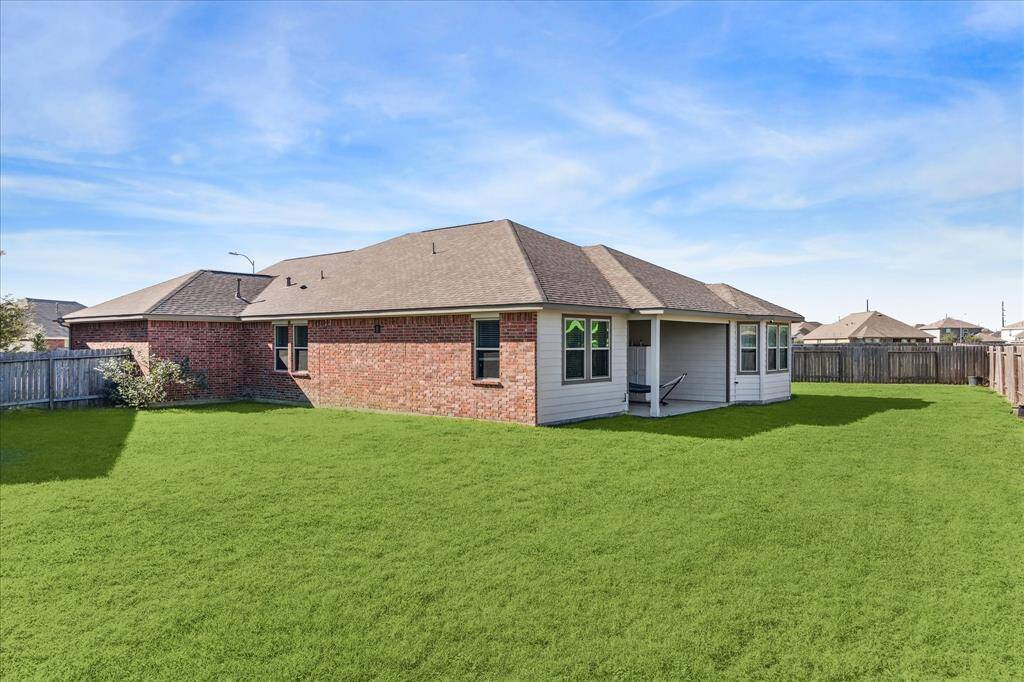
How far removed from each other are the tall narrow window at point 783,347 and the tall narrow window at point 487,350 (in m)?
11.2

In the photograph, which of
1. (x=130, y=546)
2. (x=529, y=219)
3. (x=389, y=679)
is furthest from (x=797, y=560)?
(x=529, y=219)

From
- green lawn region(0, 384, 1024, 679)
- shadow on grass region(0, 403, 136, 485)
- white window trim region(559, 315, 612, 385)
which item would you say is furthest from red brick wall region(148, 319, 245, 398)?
white window trim region(559, 315, 612, 385)

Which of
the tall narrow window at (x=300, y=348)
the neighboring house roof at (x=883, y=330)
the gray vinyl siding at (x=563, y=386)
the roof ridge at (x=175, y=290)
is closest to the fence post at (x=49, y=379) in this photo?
the roof ridge at (x=175, y=290)

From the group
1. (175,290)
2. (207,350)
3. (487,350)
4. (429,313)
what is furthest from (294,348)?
(487,350)

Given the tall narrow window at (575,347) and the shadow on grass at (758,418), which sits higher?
the tall narrow window at (575,347)

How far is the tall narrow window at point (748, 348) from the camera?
19.3m

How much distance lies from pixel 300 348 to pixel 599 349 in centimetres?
1001

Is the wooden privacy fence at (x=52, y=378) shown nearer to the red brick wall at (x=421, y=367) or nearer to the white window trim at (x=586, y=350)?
the red brick wall at (x=421, y=367)

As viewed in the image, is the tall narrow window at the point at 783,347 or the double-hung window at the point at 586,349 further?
the tall narrow window at the point at 783,347

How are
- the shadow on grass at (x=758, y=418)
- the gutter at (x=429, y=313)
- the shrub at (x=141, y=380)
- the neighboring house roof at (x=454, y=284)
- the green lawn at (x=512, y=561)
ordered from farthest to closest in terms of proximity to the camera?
the shrub at (x=141, y=380) → the neighboring house roof at (x=454, y=284) → the gutter at (x=429, y=313) → the shadow on grass at (x=758, y=418) → the green lawn at (x=512, y=561)

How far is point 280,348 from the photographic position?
20.2 meters

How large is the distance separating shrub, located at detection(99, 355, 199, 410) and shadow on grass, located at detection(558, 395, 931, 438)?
12.9 metres

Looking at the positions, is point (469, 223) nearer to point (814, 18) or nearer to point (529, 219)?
point (529, 219)

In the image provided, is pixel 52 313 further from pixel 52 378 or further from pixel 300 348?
pixel 300 348
